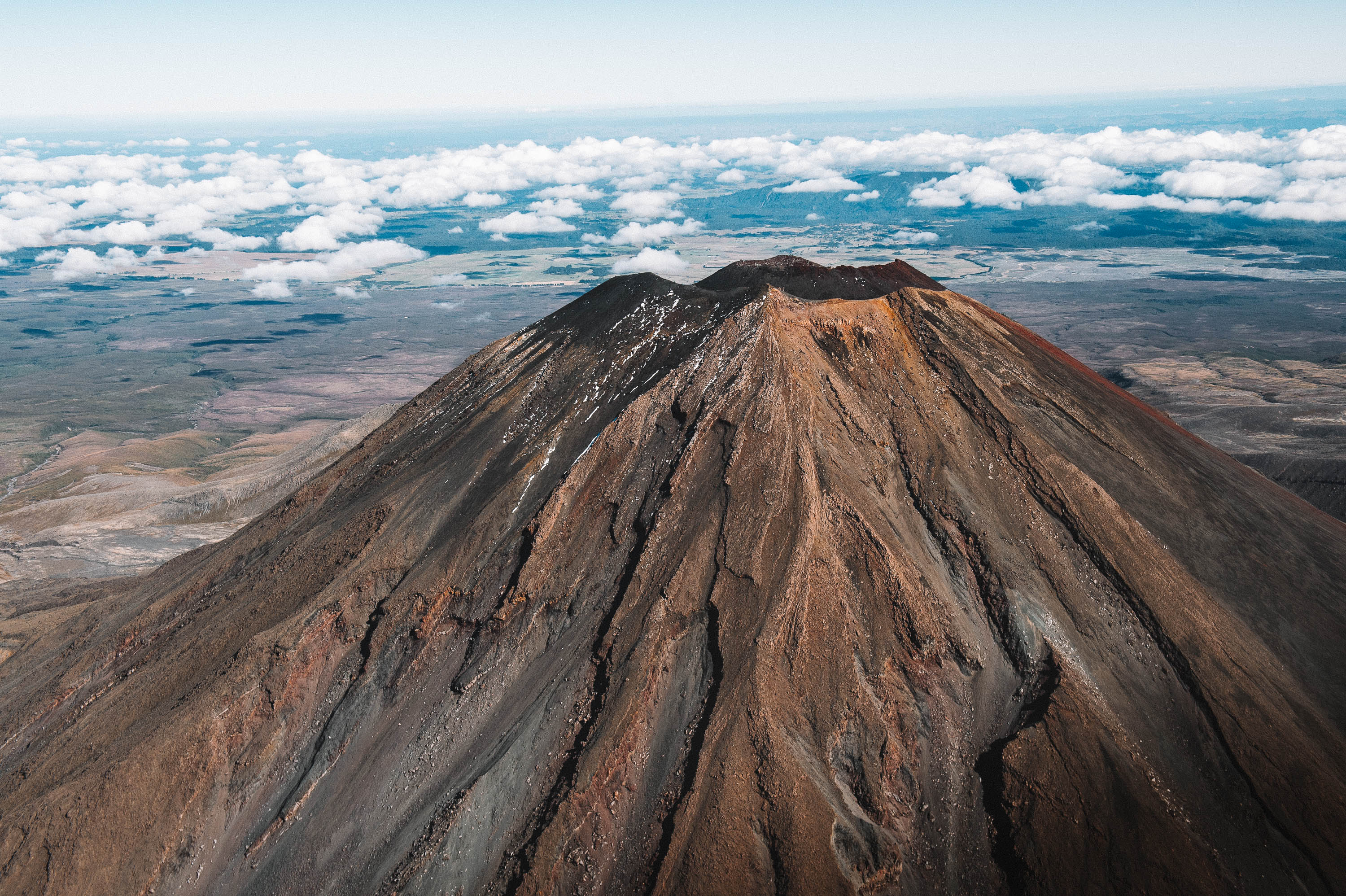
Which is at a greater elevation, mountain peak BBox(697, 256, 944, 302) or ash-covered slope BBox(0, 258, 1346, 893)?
mountain peak BBox(697, 256, 944, 302)

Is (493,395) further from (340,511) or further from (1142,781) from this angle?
(1142,781)

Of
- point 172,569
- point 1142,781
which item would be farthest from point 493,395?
point 1142,781

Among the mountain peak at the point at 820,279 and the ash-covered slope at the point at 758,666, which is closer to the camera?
the ash-covered slope at the point at 758,666

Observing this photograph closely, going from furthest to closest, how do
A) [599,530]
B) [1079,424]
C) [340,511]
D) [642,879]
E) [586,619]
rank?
[340,511] < [1079,424] < [599,530] < [586,619] < [642,879]

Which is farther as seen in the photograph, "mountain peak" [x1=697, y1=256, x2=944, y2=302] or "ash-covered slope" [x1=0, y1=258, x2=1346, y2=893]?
"mountain peak" [x1=697, y1=256, x2=944, y2=302]

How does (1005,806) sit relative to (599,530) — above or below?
below

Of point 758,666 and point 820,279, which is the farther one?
point 820,279

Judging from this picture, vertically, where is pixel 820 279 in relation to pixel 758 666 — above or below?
above

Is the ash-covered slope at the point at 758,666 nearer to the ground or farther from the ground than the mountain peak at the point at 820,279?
nearer to the ground
